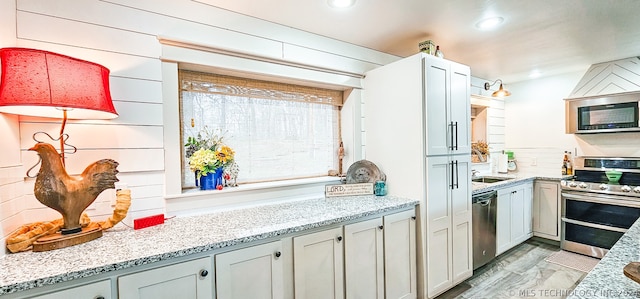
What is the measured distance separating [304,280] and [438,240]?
1.25 meters

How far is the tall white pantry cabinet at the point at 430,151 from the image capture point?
2.16 m

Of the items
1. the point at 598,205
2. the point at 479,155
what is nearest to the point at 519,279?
the point at 598,205

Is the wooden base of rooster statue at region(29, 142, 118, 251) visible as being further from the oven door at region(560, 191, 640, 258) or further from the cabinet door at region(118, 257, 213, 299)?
the oven door at region(560, 191, 640, 258)

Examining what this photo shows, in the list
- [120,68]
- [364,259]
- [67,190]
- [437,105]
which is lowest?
[364,259]

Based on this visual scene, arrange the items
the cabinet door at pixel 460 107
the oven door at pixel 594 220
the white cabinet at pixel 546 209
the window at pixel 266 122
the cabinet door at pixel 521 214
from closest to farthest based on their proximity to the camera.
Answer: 1. the window at pixel 266 122
2. the cabinet door at pixel 460 107
3. the oven door at pixel 594 220
4. the cabinet door at pixel 521 214
5. the white cabinet at pixel 546 209

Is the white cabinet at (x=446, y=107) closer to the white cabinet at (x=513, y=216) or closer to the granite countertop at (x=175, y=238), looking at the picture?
the granite countertop at (x=175, y=238)

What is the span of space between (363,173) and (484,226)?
144 cm

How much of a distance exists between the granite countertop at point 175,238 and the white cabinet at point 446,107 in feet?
1.88

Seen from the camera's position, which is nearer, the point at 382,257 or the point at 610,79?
the point at 382,257

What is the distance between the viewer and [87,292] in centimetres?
108

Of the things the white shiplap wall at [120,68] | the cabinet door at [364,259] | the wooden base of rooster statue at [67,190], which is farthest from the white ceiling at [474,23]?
the cabinet door at [364,259]

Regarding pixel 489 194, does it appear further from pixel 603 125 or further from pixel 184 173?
pixel 184 173

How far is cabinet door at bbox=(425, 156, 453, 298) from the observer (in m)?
2.19

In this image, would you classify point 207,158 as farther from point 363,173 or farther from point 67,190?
point 363,173
